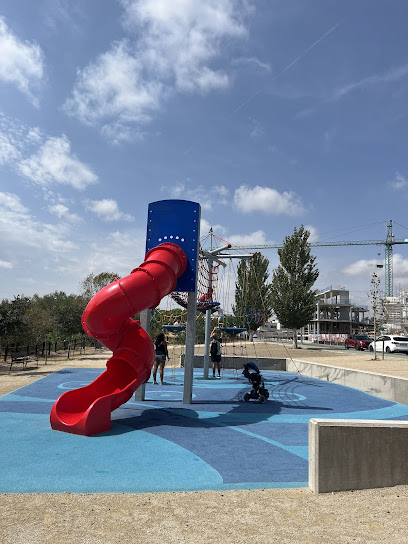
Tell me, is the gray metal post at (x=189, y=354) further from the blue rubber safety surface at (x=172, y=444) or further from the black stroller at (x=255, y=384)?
the black stroller at (x=255, y=384)

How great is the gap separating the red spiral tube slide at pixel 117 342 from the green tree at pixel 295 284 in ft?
102

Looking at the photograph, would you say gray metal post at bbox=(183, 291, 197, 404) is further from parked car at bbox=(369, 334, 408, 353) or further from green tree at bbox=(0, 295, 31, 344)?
parked car at bbox=(369, 334, 408, 353)

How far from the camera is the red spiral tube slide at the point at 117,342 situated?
776cm

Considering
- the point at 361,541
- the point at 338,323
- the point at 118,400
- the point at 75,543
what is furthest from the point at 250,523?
the point at 338,323

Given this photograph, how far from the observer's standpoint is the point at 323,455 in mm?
5094

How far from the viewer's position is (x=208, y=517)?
429 centimetres

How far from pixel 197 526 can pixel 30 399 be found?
8.67 meters

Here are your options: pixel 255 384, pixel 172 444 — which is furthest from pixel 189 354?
pixel 172 444

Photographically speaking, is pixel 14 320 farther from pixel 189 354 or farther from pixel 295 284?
pixel 295 284

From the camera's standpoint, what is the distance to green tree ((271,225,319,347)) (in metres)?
39.7

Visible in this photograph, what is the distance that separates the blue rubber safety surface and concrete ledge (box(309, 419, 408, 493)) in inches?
19.3

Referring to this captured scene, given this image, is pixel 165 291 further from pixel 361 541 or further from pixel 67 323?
pixel 67 323

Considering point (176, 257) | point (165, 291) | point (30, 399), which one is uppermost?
point (176, 257)

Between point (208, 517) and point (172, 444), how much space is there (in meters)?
2.91
